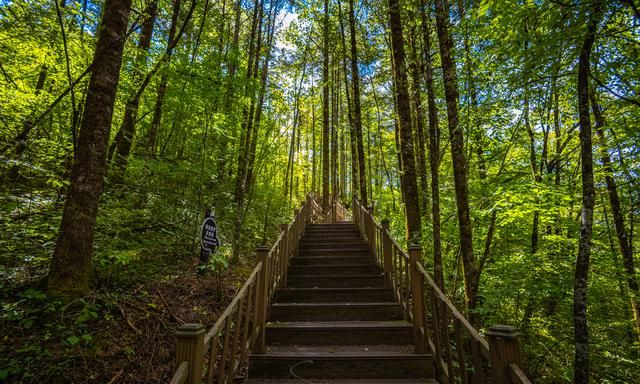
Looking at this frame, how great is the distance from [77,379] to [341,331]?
2.81m

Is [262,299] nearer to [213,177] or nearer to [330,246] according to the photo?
[213,177]

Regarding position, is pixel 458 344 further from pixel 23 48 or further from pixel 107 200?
pixel 23 48

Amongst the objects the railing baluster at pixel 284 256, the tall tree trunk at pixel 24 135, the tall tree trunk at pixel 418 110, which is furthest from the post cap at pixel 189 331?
the tall tree trunk at pixel 418 110

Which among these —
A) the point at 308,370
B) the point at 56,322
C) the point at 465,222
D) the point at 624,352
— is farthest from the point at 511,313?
the point at 56,322

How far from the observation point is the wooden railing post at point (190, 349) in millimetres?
1946

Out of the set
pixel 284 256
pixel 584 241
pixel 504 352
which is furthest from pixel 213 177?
pixel 584 241

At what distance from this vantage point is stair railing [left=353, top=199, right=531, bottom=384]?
6.51 feet

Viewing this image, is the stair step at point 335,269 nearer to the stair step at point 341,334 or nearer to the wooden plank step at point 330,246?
the wooden plank step at point 330,246

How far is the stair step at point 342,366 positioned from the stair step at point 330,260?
3.08 metres

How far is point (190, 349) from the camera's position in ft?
6.43

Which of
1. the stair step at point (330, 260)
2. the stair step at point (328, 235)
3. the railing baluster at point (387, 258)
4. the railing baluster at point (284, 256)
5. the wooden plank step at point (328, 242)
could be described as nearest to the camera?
the railing baluster at point (387, 258)

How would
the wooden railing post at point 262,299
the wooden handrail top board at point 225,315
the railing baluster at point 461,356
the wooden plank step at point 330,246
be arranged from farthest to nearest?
the wooden plank step at point 330,246 → the wooden railing post at point 262,299 → the railing baluster at point 461,356 → the wooden handrail top board at point 225,315

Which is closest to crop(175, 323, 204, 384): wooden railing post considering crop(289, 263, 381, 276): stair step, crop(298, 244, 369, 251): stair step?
crop(289, 263, 381, 276): stair step

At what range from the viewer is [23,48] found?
460cm
